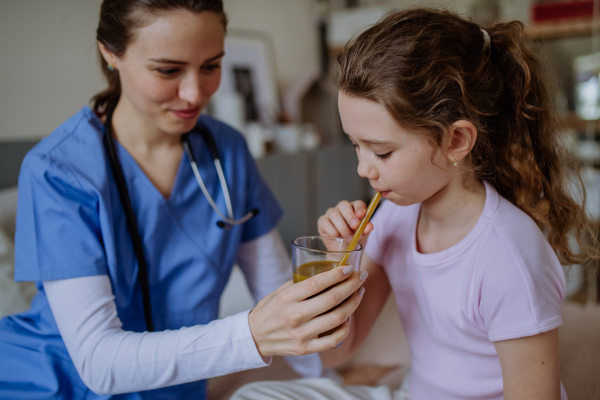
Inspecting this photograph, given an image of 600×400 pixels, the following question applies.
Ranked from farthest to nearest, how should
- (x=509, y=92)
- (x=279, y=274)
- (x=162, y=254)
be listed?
(x=279, y=274)
(x=162, y=254)
(x=509, y=92)

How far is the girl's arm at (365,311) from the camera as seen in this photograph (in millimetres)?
992

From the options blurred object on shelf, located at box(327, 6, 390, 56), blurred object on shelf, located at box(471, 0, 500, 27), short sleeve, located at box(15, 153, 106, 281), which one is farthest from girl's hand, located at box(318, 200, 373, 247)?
blurred object on shelf, located at box(471, 0, 500, 27)

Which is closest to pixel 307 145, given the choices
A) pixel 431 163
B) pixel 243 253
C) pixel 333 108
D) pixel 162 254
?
pixel 333 108

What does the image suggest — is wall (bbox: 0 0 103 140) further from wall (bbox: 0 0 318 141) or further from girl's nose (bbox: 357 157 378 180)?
girl's nose (bbox: 357 157 378 180)

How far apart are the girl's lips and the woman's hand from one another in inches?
18.7

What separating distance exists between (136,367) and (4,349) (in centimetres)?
34

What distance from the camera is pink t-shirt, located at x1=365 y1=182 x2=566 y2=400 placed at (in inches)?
27.3

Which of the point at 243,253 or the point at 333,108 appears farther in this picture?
the point at 333,108

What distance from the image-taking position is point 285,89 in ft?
8.74

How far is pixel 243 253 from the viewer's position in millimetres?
1258

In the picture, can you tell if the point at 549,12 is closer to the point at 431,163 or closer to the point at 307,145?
the point at 307,145

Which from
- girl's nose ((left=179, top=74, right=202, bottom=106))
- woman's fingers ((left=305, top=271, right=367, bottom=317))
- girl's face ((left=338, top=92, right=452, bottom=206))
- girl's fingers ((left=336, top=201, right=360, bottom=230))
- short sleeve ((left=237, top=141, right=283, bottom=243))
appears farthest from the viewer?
short sleeve ((left=237, top=141, right=283, bottom=243))

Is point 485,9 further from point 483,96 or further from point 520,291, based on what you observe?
point 520,291

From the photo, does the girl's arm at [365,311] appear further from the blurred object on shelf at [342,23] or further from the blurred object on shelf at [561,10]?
the blurred object on shelf at [561,10]
